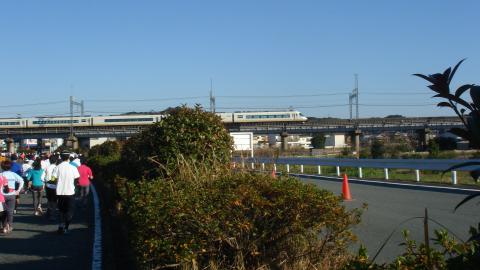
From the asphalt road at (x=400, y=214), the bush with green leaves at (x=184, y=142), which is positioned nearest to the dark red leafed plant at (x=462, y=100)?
the asphalt road at (x=400, y=214)

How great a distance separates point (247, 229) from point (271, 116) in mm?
63872

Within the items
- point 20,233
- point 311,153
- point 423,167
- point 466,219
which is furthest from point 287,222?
point 311,153

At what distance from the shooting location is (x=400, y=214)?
13.2 meters

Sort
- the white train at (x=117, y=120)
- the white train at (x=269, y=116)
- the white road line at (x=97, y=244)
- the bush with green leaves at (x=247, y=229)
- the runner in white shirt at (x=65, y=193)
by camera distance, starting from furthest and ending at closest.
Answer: the white train at (x=117, y=120) < the white train at (x=269, y=116) < the runner in white shirt at (x=65, y=193) < the white road line at (x=97, y=244) < the bush with green leaves at (x=247, y=229)

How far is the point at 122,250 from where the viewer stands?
27.5 feet

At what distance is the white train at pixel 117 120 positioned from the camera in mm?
68875

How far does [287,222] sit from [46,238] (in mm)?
8111

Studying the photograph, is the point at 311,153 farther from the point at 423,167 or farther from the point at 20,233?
the point at 20,233

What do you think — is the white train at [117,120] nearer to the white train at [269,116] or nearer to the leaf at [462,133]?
the white train at [269,116]

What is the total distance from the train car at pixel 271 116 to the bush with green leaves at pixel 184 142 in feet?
189

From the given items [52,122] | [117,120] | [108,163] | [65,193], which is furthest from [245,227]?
[52,122]

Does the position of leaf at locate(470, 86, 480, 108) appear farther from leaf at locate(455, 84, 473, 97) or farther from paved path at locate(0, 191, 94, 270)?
paved path at locate(0, 191, 94, 270)

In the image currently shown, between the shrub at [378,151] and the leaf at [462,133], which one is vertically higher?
the leaf at [462,133]

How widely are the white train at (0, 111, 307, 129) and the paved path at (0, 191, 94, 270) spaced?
51.7 metres
